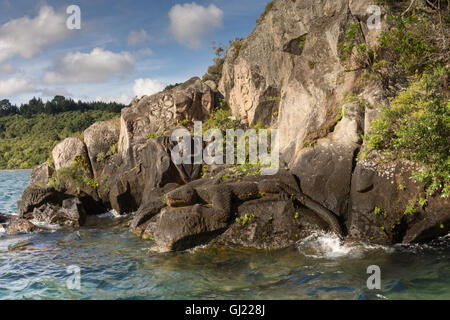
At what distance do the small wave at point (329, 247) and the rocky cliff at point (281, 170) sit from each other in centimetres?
23

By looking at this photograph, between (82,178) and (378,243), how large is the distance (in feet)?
46.4

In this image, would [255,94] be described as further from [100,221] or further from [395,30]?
[100,221]

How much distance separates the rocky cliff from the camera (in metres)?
9.75

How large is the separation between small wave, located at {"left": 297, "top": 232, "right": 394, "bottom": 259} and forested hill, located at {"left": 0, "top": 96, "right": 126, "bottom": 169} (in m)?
39.0

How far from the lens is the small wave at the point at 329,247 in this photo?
870 centimetres

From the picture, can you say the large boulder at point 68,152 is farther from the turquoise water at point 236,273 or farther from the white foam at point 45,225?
the turquoise water at point 236,273

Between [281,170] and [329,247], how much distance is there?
126 inches

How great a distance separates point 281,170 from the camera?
457 inches

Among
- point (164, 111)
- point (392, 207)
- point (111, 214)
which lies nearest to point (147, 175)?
point (111, 214)

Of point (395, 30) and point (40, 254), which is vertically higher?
point (395, 30)

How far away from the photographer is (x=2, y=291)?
8023mm

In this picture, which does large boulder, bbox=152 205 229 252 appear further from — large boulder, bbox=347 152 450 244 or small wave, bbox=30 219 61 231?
small wave, bbox=30 219 61 231

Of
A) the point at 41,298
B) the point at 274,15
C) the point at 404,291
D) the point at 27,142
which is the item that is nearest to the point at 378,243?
the point at 404,291

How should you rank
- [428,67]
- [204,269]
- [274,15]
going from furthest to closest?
[274,15] < [428,67] < [204,269]
